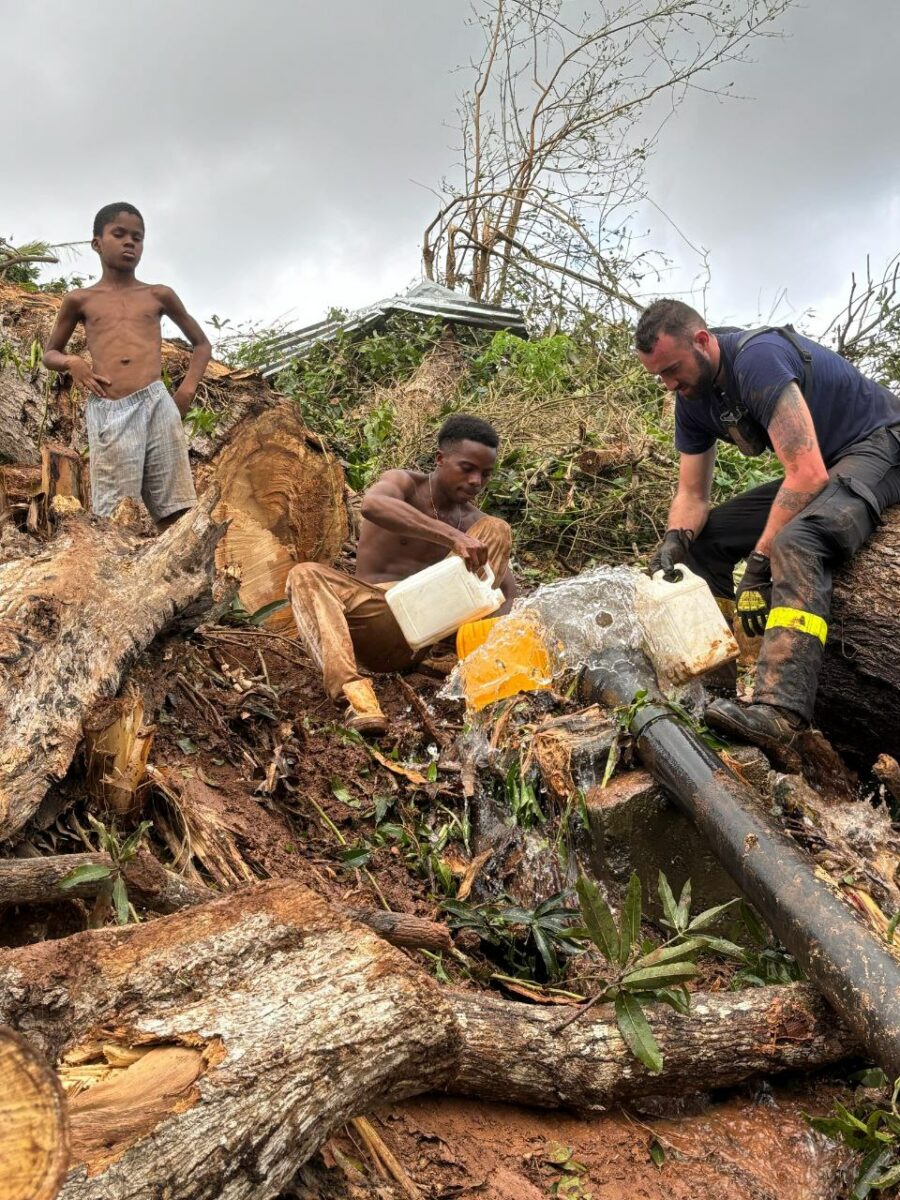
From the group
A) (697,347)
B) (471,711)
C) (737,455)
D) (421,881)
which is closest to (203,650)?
(471,711)

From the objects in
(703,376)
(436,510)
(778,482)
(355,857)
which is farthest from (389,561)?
(355,857)

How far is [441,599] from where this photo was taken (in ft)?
13.6

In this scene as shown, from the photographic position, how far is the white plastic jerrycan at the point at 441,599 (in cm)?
412

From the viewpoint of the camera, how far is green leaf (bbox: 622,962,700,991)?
6.76ft

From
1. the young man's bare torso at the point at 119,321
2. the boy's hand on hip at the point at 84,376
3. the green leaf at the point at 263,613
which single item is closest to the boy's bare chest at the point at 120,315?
the young man's bare torso at the point at 119,321

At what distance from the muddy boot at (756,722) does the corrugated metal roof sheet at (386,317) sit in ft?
20.9

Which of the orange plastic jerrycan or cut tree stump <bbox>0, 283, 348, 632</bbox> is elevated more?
cut tree stump <bbox>0, 283, 348, 632</bbox>

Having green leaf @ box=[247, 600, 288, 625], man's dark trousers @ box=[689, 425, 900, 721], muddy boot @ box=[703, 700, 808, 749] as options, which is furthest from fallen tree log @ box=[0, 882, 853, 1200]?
green leaf @ box=[247, 600, 288, 625]

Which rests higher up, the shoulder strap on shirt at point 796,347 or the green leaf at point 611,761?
the shoulder strap on shirt at point 796,347

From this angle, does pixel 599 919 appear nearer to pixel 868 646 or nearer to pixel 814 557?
pixel 814 557

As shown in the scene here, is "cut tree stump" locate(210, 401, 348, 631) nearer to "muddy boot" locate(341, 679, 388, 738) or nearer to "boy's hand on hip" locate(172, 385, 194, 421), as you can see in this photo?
"boy's hand on hip" locate(172, 385, 194, 421)

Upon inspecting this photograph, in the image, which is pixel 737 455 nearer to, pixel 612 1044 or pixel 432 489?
pixel 432 489

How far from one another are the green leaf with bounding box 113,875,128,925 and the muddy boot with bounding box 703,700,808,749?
1.87 meters

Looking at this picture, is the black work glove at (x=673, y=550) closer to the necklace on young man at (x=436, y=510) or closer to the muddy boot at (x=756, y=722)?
the muddy boot at (x=756, y=722)
